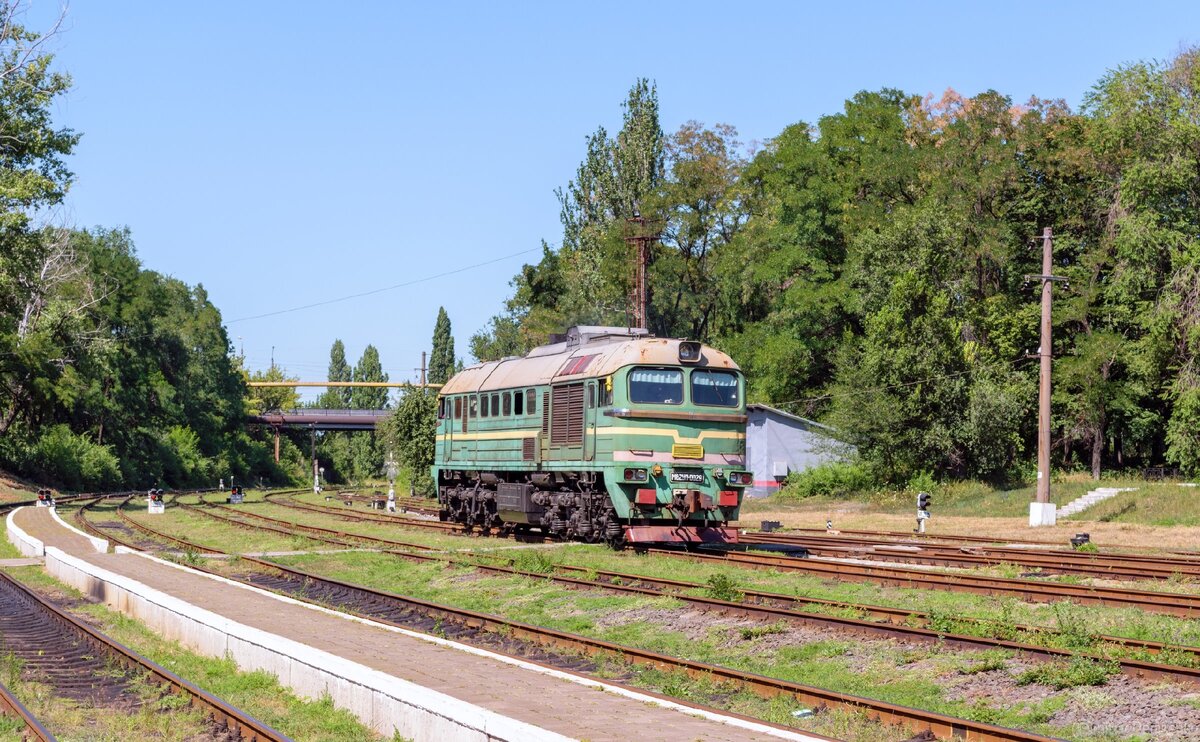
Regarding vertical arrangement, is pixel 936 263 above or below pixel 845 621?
above

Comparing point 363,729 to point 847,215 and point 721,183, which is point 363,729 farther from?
point 721,183

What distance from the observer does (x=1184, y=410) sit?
47625mm

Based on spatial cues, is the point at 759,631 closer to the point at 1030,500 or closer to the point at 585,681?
the point at 585,681

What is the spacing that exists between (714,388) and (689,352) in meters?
0.90

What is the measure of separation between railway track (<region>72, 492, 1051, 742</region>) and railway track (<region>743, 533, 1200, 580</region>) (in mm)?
7856

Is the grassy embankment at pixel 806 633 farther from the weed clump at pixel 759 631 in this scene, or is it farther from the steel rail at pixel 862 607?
the steel rail at pixel 862 607

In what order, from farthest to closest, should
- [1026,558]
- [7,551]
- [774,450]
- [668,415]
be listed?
1. [774,450]
2. [7,551]
3. [668,415]
4. [1026,558]

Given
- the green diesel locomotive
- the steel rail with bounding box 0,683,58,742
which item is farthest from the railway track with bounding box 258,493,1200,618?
the steel rail with bounding box 0,683,58,742

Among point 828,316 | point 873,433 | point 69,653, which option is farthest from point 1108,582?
point 828,316

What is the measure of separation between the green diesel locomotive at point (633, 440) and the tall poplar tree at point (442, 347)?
11754 centimetres

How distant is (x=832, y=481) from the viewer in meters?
54.2

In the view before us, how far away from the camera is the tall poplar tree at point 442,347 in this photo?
14600cm

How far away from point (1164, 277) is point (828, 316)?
17932 mm

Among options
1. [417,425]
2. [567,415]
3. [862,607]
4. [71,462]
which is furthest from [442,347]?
[862,607]
